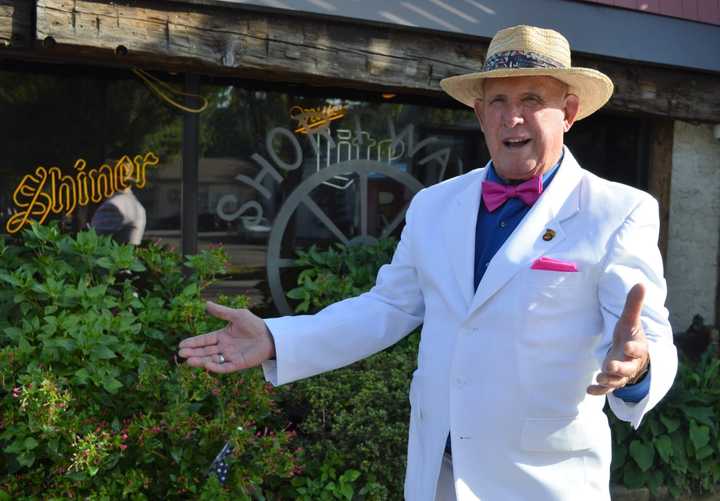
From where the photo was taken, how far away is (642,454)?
4.91 meters

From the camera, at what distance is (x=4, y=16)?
457 centimetres

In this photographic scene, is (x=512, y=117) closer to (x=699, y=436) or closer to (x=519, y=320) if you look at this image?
(x=519, y=320)

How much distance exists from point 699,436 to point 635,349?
3.40 metres

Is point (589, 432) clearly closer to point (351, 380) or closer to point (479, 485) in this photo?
point (479, 485)

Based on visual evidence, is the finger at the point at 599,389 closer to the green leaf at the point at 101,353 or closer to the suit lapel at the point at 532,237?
the suit lapel at the point at 532,237

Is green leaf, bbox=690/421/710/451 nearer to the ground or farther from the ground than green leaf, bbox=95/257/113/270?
nearer to the ground

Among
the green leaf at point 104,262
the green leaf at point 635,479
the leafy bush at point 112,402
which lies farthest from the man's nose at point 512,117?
the green leaf at point 635,479

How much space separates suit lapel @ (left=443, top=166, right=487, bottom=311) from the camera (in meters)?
2.40

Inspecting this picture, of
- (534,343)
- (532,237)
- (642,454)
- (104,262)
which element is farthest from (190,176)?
(534,343)

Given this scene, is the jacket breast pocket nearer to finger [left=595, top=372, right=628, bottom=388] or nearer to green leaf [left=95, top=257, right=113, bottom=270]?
finger [left=595, top=372, right=628, bottom=388]

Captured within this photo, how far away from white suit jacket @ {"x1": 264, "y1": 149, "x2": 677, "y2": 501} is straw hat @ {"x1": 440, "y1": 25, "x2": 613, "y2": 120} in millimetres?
214

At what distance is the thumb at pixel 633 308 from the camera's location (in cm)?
191

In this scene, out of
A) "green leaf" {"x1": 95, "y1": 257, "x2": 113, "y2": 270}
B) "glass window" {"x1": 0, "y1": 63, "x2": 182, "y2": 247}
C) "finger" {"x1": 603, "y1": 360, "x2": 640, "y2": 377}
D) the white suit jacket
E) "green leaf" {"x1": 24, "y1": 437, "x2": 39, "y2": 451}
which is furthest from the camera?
"glass window" {"x1": 0, "y1": 63, "x2": 182, "y2": 247}

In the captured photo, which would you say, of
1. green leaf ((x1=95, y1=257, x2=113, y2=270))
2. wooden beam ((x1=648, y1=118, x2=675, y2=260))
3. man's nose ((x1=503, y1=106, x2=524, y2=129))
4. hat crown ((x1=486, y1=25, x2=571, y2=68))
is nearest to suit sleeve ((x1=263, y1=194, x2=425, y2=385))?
man's nose ((x1=503, y1=106, x2=524, y2=129))
